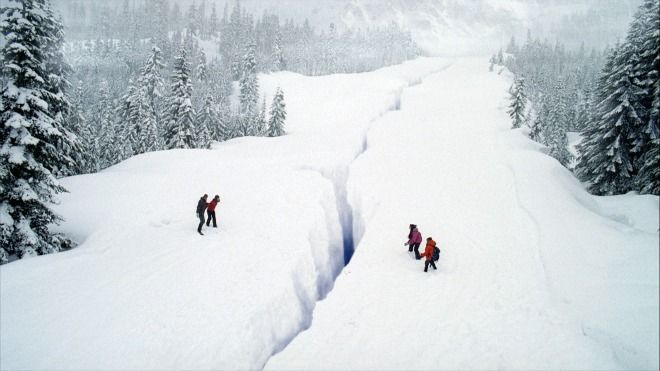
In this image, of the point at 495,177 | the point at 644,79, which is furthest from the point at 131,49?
the point at 644,79

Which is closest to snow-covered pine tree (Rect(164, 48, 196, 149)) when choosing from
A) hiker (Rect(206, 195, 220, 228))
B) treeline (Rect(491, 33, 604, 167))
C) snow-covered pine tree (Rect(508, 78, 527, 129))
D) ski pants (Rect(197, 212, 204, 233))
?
hiker (Rect(206, 195, 220, 228))

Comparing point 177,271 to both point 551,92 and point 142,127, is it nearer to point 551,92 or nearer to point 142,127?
point 142,127

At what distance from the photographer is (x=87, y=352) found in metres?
9.40

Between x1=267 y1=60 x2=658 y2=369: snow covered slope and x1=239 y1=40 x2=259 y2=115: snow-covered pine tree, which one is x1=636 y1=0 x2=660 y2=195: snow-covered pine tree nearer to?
x1=267 y1=60 x2=658 y2=369: snow covered slope

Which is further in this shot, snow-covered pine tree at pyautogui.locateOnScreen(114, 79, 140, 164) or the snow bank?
snow-covered pine tree at pyautogui.locateOnScreen(114, 79, 140, 164)

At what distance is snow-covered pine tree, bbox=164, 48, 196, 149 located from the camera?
1436 inches

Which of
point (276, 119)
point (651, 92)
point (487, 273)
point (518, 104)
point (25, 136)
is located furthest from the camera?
point (276, 119)

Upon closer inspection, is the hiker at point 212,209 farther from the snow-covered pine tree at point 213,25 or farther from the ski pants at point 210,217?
the snow-covered pine tree at point 213,25

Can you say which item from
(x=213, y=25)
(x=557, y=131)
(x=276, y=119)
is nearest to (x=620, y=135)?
(x=276, y=119)

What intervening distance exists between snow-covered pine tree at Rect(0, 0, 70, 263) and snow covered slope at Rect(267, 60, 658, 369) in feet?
36.3

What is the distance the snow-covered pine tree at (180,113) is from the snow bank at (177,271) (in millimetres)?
11115

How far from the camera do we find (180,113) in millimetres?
36562

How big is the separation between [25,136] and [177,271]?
7.73 meters

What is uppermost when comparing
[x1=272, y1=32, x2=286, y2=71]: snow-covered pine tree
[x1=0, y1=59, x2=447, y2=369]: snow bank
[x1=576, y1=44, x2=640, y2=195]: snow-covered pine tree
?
[x1=272, y1=32, x2=286, y2=71]: snow-covered pine tree
